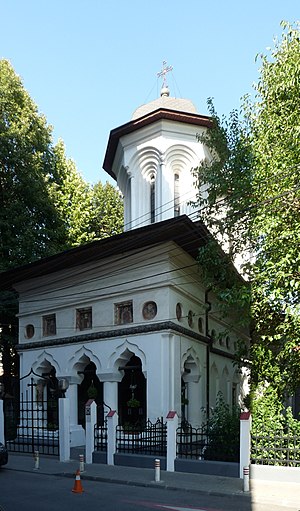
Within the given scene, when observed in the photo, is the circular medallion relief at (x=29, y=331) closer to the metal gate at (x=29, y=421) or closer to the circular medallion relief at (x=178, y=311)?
the metal gate at (x=29, y=421)

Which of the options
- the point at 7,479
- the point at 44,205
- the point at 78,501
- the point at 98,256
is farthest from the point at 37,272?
the point at 78,501

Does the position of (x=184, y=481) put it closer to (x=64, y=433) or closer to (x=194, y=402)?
(x=64, y=433)

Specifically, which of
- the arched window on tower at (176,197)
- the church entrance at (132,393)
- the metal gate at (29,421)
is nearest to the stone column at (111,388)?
the church entrance at (132,393)

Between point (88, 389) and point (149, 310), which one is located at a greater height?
point (149, 310)

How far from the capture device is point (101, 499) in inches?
477

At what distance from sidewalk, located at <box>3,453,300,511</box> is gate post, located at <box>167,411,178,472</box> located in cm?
30

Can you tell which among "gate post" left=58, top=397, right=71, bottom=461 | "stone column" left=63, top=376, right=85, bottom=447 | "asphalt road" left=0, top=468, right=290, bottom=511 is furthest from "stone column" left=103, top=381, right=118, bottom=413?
"asphalt road" left=0, top=468, right=290, bottom=511

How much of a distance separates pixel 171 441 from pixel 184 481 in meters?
1.62

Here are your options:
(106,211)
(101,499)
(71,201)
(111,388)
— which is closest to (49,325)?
(111,388)

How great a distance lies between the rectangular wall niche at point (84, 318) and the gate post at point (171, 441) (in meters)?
6.78

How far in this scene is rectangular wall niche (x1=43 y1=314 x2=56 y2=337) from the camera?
22984mm

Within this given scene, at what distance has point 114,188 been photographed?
131 feet

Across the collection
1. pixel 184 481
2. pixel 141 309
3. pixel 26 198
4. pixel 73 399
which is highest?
pixel 26 198

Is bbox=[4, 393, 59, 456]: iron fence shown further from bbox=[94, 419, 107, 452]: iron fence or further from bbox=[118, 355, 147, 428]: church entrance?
bbox=[118, 355, 147, 428]: church entrance
